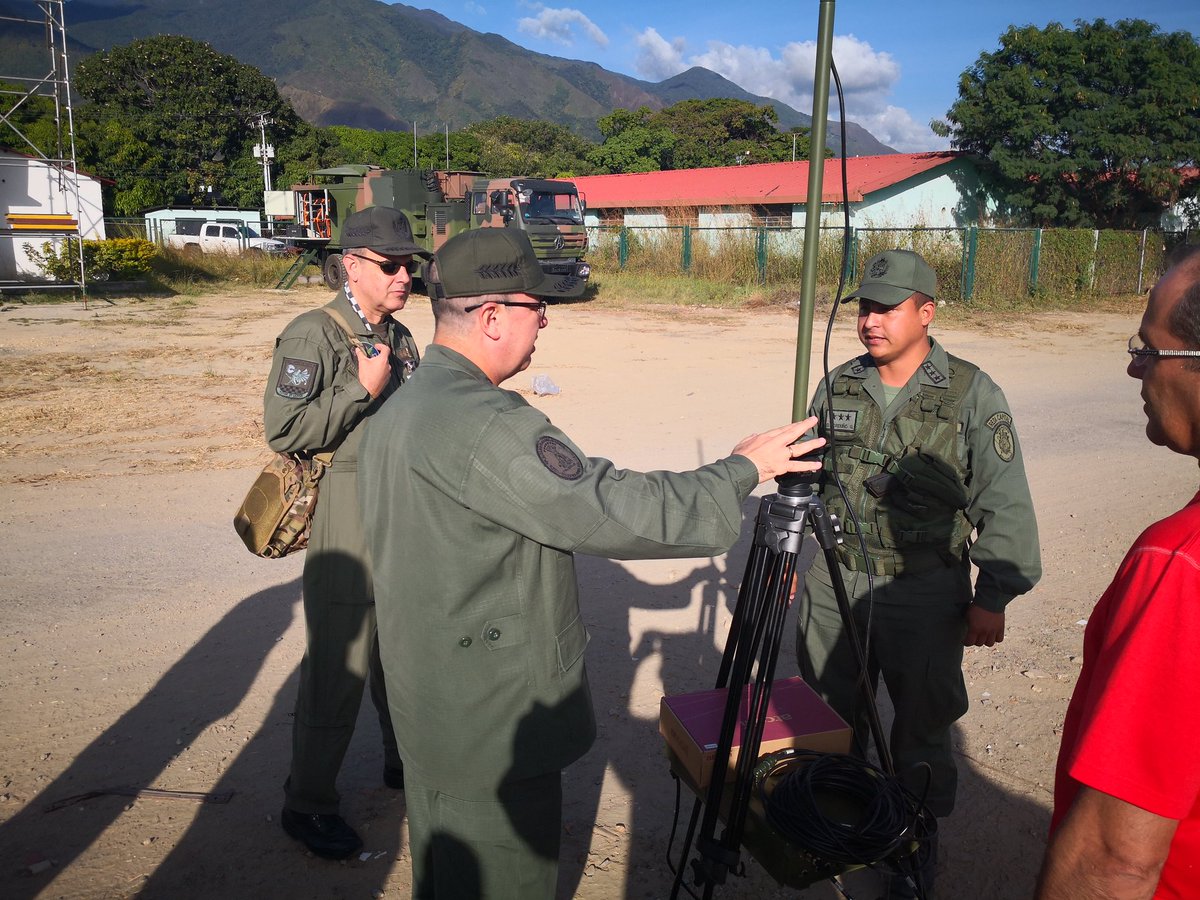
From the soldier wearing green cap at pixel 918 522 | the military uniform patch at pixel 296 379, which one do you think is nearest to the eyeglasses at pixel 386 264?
the military uniform patch at pixel 296 379

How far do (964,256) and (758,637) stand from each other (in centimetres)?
1958

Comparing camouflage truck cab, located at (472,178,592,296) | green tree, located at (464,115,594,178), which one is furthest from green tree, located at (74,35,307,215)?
camouflage truck cab, located at (472,178,592,296)

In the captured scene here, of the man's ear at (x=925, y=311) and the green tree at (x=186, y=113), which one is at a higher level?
the green tree at (x=186, y=113)

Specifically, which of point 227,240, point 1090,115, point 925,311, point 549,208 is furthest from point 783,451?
point 227,240

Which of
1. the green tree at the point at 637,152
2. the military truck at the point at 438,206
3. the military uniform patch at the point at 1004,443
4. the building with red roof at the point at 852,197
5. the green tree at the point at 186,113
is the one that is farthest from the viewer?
the green tree at the point at 637,152

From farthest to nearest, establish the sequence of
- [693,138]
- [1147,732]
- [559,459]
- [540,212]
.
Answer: [693,138]
[540,212]
[559,459]
[1147,732]

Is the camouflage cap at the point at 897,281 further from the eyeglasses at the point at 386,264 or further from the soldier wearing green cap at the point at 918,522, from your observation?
the eyeglasses at the point at 386,264

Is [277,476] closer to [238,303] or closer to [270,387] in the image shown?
[270,387]

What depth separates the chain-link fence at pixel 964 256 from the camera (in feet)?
63.9

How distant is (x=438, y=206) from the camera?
21297 mm

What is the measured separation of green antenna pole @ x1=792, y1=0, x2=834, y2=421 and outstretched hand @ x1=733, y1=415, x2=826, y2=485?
0.07 metres

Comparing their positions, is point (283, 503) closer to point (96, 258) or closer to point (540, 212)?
point (540, 212)

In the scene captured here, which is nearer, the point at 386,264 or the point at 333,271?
the point at 386,264

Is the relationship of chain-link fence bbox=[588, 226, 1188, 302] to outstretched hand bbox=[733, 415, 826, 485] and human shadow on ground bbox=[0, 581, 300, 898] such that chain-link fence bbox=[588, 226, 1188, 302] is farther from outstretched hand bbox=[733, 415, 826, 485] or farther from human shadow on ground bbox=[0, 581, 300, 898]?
outstretched hand bbox=[733, 415, 826, 485]
